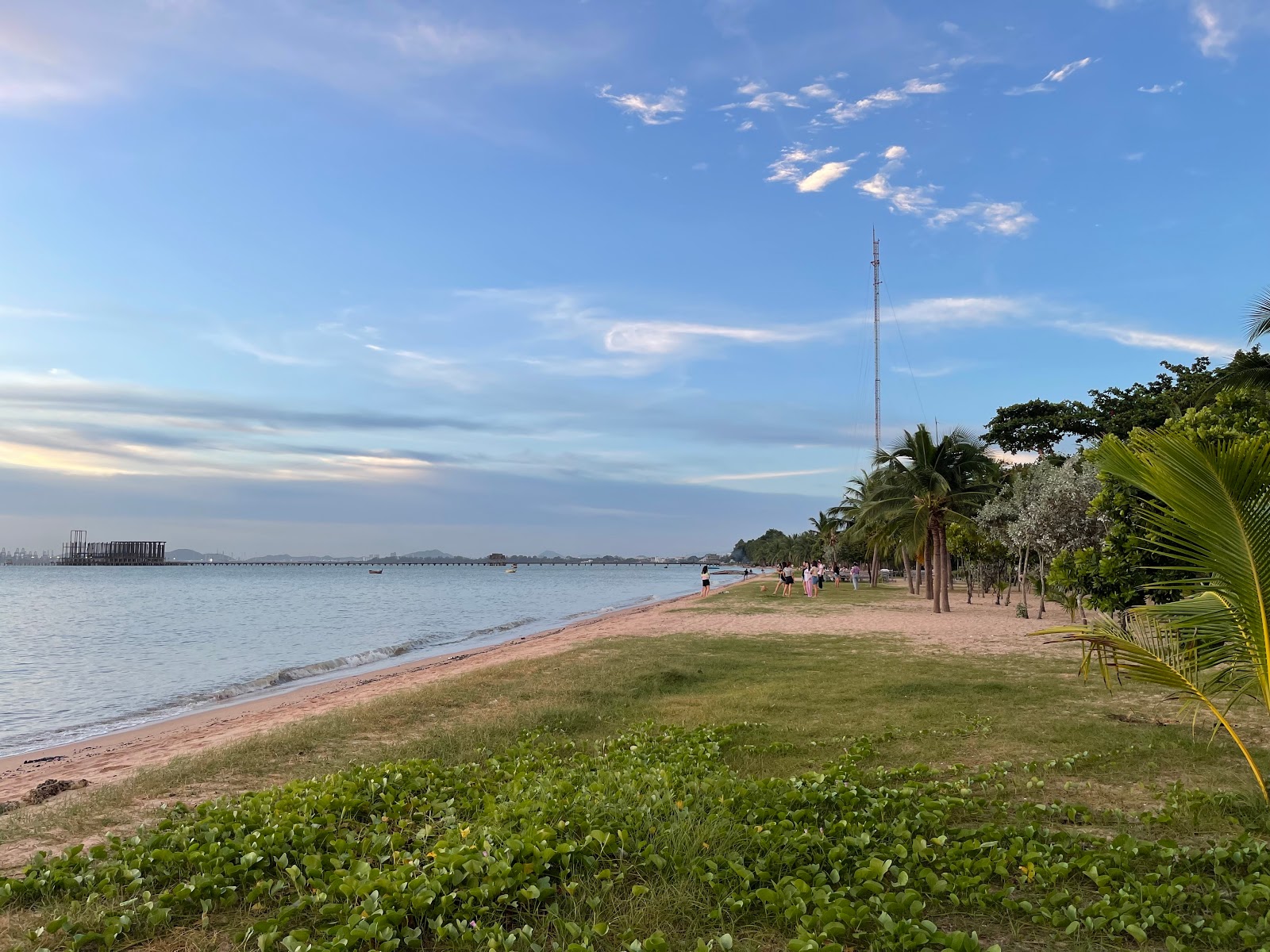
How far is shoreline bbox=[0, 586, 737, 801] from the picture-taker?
402 inches

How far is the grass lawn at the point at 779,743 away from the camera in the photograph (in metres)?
4.32

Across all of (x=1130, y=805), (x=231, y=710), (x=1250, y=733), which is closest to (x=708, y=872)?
(x=1130, y=805)

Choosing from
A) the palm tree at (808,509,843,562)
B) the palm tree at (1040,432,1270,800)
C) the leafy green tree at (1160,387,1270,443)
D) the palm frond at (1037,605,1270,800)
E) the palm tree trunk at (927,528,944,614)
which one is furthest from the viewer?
the palm tree at (808,509,843,562)

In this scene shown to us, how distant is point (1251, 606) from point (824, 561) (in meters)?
86.7

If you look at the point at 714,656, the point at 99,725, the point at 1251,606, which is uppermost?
the point at 1251,606

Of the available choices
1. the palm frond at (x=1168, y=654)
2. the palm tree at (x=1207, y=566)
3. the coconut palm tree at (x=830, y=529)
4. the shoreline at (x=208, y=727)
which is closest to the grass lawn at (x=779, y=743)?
the palm frond at (x=1168, y=654)

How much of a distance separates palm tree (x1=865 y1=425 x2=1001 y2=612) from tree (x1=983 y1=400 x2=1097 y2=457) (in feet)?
33.7

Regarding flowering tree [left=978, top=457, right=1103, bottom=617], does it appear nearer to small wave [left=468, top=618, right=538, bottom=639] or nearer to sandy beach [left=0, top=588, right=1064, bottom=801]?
sandy beach [left=0, top=588, right=1064, bottom=801]

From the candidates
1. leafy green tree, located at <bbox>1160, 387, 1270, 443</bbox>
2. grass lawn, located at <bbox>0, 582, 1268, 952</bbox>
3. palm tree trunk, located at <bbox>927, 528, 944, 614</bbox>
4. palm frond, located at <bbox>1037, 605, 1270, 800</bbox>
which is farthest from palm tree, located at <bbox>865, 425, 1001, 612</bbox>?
palm frond, located at <bbox>1037, 605, 1270, 800</bbox>

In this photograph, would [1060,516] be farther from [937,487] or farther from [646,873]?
[646,873]

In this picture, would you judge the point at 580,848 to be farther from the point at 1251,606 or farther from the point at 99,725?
the point at 99,725

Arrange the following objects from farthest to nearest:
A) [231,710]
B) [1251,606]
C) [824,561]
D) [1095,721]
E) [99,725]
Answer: [824,561]
[231,710]
[99,725]
[1095,721]
[1251,606]

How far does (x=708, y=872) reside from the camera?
15.0 feet

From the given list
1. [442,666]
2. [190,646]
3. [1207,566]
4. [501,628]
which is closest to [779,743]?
[1207,566]
